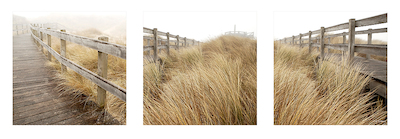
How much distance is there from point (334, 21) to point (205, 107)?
51.6 inches

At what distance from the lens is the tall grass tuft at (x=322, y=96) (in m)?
1.59

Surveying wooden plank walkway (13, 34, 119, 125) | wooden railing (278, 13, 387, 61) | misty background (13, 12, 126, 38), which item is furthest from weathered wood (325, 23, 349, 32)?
wooden plank walkway (13, 34, 119, 125)

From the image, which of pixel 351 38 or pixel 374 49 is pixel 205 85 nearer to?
pixel 374 49

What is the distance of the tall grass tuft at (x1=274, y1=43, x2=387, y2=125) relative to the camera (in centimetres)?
159

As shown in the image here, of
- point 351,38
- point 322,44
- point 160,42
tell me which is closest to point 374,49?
point 351,38

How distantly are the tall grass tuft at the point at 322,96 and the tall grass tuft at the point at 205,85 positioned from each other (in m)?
0.21

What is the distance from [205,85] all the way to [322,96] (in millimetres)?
917

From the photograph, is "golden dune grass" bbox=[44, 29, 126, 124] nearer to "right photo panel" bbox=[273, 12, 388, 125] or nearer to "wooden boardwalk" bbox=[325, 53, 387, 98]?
"right photo panel" bbox=[273, 12, 388, 125]

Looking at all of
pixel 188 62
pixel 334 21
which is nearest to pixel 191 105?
pixel 188 62

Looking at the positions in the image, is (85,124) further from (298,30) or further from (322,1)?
(322,1)

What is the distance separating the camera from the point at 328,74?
1.84 meters

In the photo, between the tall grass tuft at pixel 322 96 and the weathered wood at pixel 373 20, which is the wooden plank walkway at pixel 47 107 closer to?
the tall grass tuft at pixel 322 96

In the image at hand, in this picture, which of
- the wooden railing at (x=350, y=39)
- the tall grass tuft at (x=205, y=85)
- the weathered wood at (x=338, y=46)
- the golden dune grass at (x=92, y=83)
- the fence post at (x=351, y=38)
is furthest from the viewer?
the weathered wood at (x=338, y=46)

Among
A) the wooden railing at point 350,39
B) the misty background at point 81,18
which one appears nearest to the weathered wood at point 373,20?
the wooden railing at point 350,39
